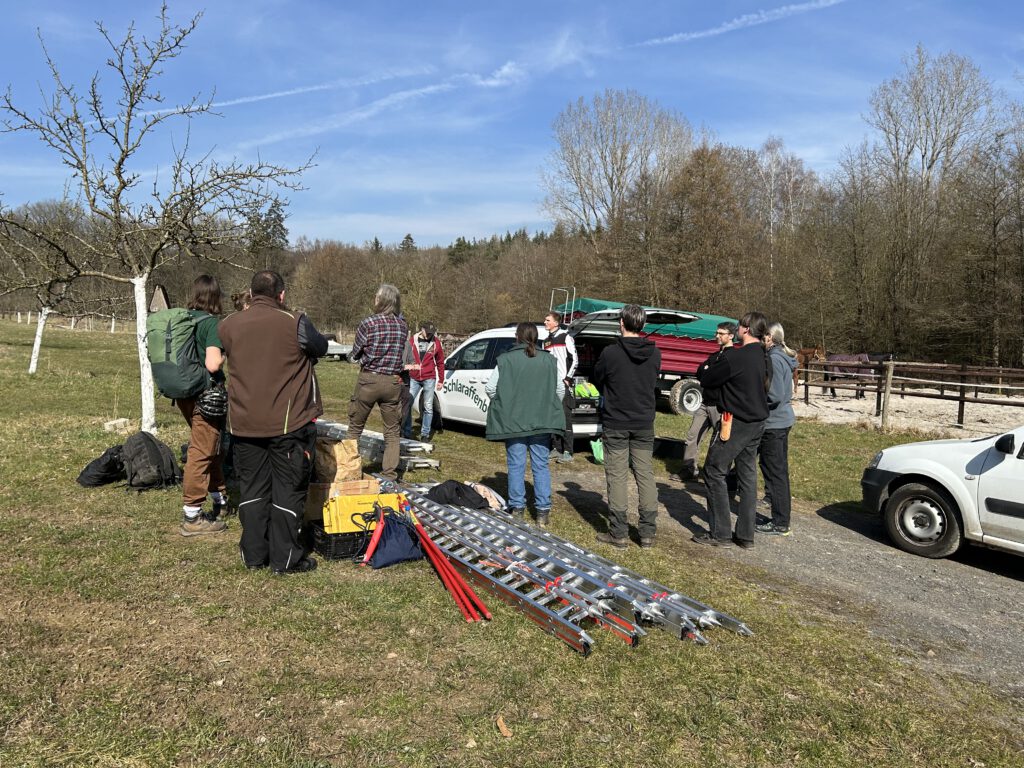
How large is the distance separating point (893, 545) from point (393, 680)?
5022 millimetres

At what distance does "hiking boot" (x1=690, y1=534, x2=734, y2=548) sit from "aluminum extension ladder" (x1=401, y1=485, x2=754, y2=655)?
147 cm

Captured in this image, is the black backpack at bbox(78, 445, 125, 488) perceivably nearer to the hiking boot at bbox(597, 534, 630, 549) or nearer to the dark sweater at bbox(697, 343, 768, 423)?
the hiking boot at bbox(597, 534, 630, 549)

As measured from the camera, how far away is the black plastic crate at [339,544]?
464cm

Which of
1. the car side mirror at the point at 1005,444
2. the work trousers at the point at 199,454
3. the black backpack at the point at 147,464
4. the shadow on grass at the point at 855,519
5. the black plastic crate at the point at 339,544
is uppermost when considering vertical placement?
the car side mirror at the point at 1005,444

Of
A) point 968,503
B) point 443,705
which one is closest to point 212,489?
point 443,705

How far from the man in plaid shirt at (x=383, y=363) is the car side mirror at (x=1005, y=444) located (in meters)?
5.21

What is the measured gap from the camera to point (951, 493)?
18.1ft

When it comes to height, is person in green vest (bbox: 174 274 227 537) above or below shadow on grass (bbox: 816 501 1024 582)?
above

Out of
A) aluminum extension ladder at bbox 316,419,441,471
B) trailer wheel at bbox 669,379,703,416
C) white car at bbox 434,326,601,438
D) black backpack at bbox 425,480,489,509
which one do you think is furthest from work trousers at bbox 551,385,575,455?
trailer wheel at bbox 669,379,703,416

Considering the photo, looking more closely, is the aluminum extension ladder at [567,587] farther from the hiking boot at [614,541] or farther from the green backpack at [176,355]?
the green backpack at [176,355]

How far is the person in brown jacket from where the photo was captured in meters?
4.20

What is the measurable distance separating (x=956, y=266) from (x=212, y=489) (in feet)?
94.1

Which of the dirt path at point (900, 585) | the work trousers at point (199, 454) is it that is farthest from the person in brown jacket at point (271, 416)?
the dirt path at point (900, 585)

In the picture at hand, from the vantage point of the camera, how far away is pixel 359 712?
293 cm
